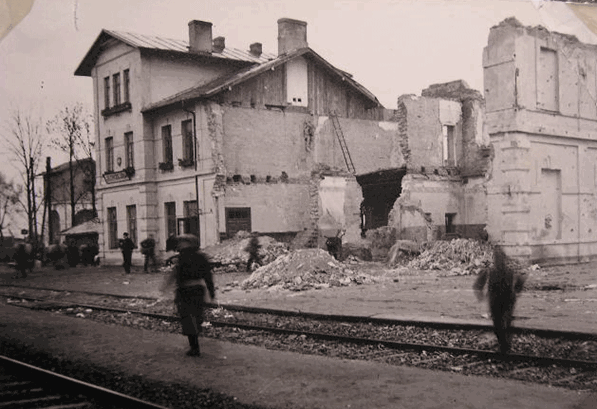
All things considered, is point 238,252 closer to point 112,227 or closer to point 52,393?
point 112,227

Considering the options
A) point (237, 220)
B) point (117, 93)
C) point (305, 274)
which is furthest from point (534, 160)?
point (117, 93)

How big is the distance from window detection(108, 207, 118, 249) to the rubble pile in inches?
450

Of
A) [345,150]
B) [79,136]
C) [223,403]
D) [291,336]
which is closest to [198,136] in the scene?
[79,136]

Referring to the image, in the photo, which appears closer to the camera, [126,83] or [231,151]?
[126,83]

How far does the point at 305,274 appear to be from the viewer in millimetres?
16859

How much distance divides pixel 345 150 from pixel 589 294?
15458 mm

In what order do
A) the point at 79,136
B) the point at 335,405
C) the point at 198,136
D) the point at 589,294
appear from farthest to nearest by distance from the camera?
the point at 198,136 → the point at 79,136 → the point at 589,294 → the point at 335,405

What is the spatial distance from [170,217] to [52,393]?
17.9 metres

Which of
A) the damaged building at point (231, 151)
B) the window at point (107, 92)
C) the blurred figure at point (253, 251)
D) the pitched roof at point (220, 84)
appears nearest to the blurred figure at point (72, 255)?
the damaged building at point (231, 151)

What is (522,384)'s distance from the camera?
618cm

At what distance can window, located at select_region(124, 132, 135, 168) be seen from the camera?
975 inches

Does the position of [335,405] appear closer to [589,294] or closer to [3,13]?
[3,13]

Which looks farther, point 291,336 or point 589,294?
point 589,294

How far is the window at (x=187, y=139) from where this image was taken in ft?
78.6
